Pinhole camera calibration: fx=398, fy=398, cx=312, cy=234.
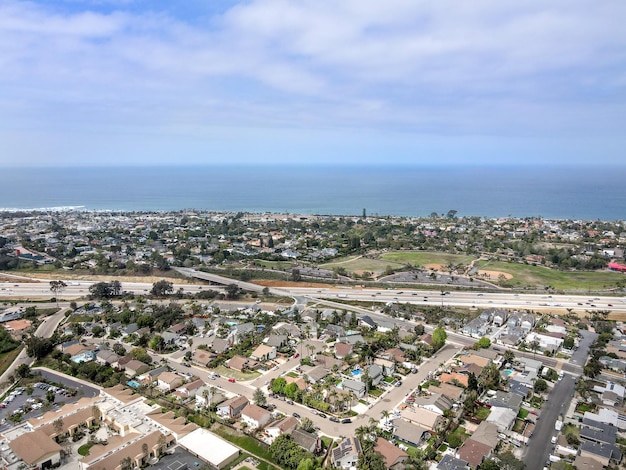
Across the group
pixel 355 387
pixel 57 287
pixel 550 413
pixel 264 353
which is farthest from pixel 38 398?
pixel 550 413

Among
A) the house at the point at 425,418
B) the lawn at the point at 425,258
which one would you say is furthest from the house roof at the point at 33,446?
the lawn at the point at 425,258

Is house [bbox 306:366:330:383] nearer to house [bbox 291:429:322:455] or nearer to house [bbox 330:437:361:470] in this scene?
house [bbox 291:429:322:455]

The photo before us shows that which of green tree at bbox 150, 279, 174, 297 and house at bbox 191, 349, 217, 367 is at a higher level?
green tree at bbox 150, 279, 174, 297

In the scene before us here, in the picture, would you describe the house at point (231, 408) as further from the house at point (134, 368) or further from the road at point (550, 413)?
the road at point (550, 413)

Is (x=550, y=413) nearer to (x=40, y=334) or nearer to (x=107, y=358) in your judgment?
(x=107, y=358)

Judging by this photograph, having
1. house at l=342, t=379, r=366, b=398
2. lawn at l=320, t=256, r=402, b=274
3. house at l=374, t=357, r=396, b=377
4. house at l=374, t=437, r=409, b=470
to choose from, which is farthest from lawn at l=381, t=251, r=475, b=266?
house at l=374, t=437, r=409, b=470

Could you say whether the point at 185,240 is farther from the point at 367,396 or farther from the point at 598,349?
the point at 598,349
